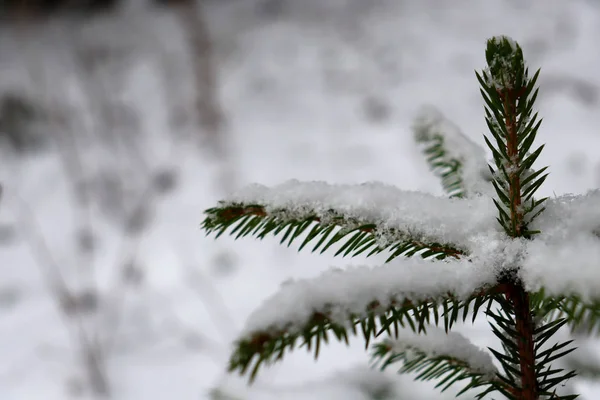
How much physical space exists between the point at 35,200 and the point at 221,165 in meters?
1.16

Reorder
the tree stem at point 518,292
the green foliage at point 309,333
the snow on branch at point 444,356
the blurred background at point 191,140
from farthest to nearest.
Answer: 1. the blurred background at point 191,140
2. the snow on branch at point 444,356
3. the tree stem at point 518,292
4. the green foliage at point 309,333

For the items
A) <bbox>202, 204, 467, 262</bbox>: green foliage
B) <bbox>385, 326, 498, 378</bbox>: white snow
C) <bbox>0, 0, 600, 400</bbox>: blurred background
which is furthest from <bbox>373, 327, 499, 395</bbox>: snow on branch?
<bbox>0, 0, 600, 400</bbox>: blurred background

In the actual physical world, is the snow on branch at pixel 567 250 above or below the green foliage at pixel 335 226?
below

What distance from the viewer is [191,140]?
3361mm

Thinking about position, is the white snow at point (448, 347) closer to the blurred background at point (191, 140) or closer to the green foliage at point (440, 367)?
the green foliage at point (440, 367)

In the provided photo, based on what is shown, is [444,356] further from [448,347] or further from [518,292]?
[518,292]

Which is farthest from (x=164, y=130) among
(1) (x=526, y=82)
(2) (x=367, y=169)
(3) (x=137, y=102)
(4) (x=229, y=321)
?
(1) (x=526, y=82)

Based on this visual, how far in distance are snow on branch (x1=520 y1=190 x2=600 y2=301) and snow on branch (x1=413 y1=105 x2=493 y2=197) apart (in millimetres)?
85

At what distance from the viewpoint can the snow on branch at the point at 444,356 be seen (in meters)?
0.51

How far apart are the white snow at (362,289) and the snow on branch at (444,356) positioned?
0.14m

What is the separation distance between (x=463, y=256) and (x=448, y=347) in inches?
5.7

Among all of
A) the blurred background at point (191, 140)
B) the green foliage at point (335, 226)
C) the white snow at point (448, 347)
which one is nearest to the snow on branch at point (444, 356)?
the white snow at point (448, 347)

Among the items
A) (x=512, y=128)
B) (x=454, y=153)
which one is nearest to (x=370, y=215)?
(x=512, y=128)

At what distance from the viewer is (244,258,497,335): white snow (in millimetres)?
324
